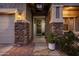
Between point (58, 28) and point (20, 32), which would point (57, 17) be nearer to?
point (58, 28)

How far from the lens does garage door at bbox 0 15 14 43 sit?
8.59 m

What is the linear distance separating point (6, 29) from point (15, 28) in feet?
2.15

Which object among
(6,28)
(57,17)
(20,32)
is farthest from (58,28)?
(6,28)

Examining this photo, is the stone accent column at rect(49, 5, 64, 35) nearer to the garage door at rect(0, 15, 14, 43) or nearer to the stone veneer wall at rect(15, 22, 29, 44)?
the stone veneer wall at rect(15, 22, 29, 44)

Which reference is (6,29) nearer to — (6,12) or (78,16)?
(6,12)

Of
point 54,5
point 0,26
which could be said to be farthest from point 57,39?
point 0,26

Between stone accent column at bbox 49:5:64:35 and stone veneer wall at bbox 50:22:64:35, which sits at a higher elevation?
stone accent column at bbox 49:5:64:35

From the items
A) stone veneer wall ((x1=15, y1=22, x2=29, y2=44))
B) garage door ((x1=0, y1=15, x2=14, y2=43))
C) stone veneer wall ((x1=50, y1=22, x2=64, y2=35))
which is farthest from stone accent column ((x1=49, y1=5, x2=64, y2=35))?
garage door ((x1=0, y1=15, x2=14, y2=43))

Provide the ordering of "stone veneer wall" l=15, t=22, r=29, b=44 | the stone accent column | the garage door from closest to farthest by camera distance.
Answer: the stone accent column
"stone veneer wall" l=15, t=22, r=29, b=44
the garage door

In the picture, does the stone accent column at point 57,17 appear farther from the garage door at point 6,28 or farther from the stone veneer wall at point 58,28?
the garage door at point 6,28

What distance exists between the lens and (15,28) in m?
8.22

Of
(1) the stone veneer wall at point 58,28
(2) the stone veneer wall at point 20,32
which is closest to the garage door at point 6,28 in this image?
(2) the stone veneer wall at point 20,32

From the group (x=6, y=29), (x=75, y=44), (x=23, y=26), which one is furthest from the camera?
(x=6, y=29)

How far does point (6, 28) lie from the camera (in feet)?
28.3
